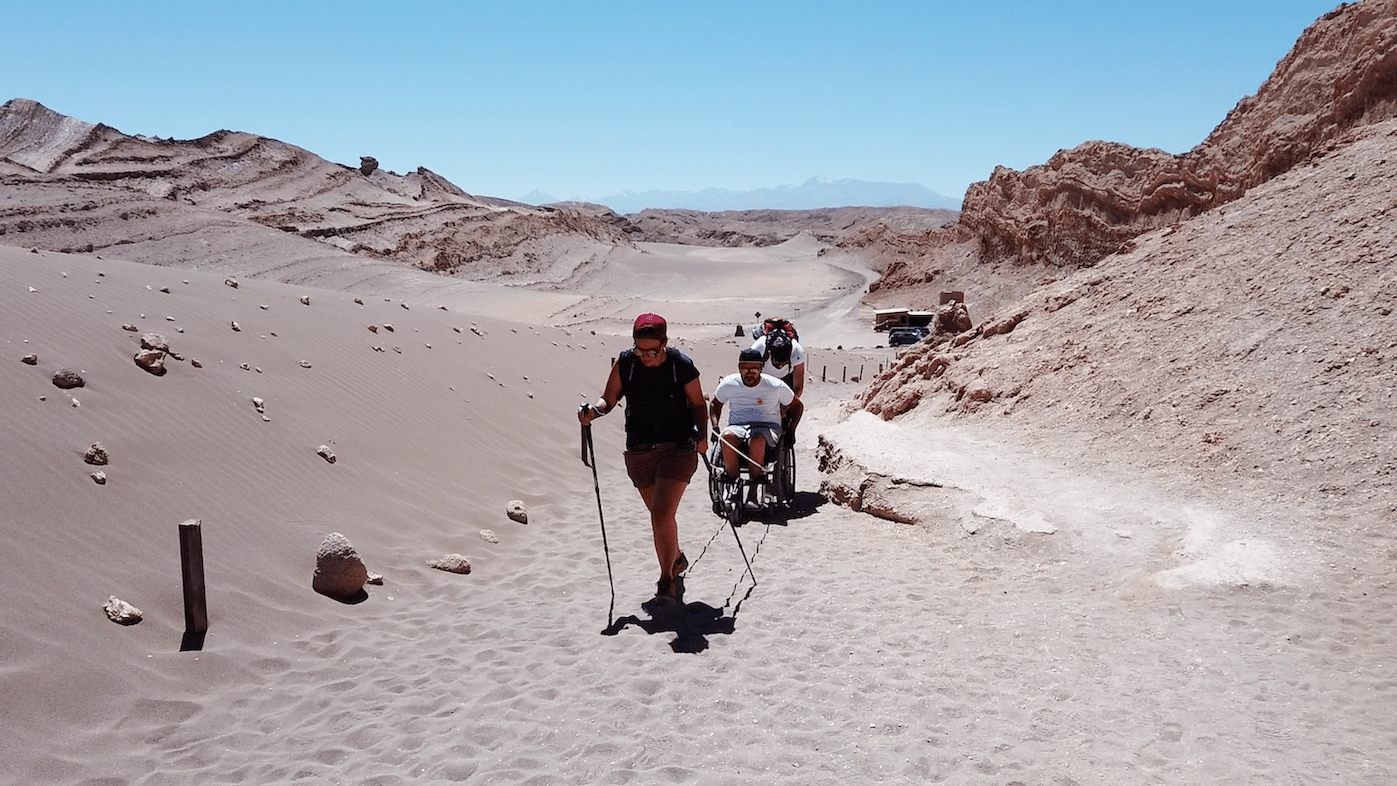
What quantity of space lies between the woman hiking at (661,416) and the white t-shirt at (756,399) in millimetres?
1936

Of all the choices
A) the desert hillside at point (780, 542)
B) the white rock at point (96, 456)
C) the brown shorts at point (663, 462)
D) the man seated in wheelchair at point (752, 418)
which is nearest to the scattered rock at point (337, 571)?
the desert hillside at point (780, 542)

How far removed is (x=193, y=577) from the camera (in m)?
4.51

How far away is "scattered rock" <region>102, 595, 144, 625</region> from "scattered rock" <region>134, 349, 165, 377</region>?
10.7 feet

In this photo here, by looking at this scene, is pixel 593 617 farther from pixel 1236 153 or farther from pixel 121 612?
pixel 1236 153

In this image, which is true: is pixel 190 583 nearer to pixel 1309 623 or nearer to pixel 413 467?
pixel 413 467

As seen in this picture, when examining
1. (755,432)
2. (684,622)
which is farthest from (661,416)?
(755,432)

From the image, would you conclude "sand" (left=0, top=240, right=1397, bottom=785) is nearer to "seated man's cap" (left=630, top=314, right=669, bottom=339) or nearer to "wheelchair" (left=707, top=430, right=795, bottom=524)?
"wheelchair" (left=707, top=430, right=795, bottom=524)

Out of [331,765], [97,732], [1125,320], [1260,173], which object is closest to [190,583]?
[97,732]

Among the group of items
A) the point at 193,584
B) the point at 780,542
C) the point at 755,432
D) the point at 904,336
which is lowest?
the point at 780,542

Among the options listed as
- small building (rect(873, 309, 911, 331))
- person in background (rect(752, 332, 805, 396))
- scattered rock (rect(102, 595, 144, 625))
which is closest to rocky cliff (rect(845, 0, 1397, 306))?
small building (rect(873, 309, 911, 331))

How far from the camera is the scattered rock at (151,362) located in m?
7.20

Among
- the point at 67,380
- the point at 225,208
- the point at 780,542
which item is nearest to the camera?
the point at 67,380

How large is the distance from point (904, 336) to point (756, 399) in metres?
24.0

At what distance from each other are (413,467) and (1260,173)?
35.7 feet
